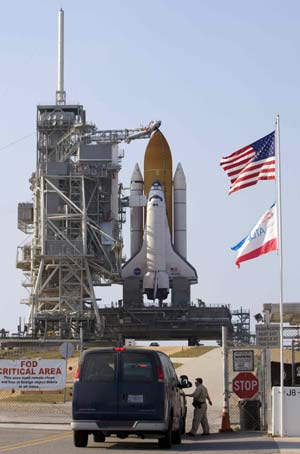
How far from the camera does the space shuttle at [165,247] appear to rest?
297 ft

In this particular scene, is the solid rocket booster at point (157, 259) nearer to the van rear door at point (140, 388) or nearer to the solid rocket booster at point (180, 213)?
the solid rocket booster at point (180, 213)

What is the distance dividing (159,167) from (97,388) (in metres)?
73.2

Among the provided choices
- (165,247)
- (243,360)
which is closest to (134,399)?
(243,360)

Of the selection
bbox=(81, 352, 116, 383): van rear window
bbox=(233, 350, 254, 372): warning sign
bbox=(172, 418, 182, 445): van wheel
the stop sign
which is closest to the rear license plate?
bbox=(81, 352, 116, 383): van rear window

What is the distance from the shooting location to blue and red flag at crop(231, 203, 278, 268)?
21609 mm

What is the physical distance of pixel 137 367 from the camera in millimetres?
18844

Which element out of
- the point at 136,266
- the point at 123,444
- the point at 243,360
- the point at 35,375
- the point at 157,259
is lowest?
the point at 123,444

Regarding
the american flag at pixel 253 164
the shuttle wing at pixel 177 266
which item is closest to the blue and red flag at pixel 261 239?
the american flag at pixel 253 164

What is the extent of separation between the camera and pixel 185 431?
23953mm

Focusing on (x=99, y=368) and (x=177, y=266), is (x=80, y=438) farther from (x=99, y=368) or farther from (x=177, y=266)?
(x=177, y=266)

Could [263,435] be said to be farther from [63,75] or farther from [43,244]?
[63,75]

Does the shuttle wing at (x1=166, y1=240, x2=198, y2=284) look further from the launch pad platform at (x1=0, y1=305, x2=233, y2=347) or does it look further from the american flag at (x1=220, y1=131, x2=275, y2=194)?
the american flag at (x1=220, y1=131, x2=275, y2=194)

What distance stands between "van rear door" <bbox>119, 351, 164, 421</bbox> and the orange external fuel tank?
2847 inches

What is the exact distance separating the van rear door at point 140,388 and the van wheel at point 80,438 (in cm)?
94
